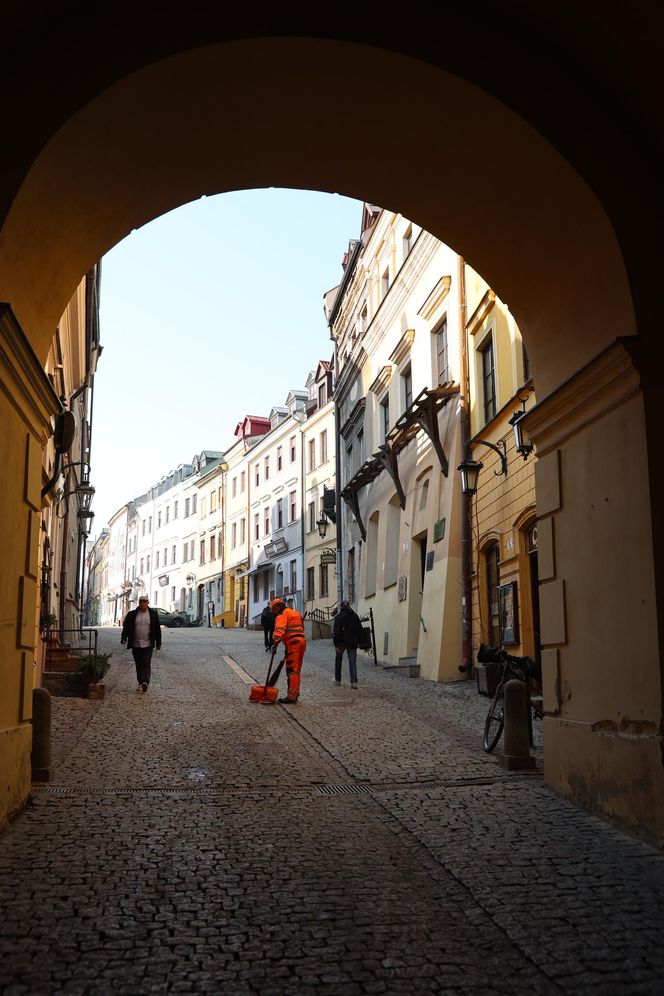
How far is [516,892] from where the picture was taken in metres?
5.28

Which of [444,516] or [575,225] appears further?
[444,516]

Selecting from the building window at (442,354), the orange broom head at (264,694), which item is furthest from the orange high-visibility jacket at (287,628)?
the building window at (442,354)

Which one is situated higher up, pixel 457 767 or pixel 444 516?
pixel 444 516

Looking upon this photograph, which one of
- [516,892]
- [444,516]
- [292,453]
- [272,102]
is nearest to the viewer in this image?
[516,892]

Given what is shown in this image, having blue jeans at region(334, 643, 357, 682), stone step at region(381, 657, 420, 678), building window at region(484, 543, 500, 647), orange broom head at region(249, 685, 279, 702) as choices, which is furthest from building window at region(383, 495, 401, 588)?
orange broom head at region(249, 685, 279, 702)

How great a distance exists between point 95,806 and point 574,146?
236 inches

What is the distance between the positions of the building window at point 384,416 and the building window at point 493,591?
8473mm

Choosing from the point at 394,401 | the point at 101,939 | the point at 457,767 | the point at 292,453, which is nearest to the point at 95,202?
the point at 101,939

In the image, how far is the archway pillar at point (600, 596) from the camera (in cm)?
655

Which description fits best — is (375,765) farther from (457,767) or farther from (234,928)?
(234,928)

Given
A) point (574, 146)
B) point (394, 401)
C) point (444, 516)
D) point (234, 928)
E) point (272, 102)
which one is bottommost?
point (234, 928)

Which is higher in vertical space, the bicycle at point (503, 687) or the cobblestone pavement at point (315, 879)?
the bicycle at point (503, 687)

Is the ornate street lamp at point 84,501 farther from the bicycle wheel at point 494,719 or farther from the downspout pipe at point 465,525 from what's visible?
the bicycle wheel at point 494,719

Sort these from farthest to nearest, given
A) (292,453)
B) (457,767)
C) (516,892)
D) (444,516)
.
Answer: (292,453), (444,516), (457,767), (516,892)
